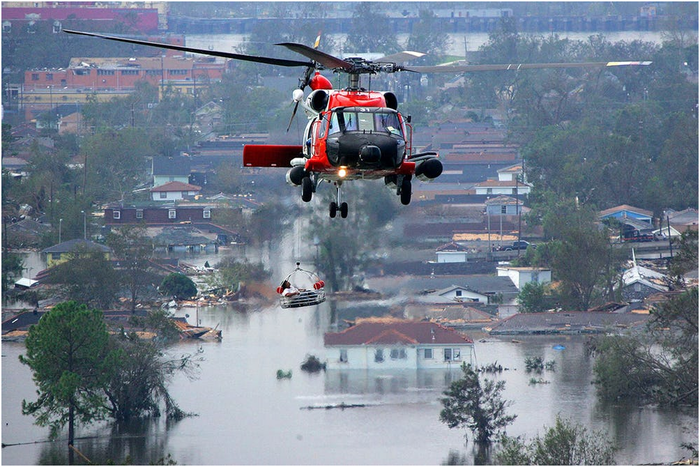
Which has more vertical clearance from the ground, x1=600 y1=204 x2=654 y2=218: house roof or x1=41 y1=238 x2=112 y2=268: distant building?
x1=600 y1=204 x2=654 y2=218: house roof

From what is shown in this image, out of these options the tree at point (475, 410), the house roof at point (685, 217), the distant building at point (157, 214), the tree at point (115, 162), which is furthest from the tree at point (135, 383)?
the house roof at point (685, 217)

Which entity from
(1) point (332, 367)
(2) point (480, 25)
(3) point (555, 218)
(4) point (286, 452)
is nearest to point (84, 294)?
(1) point (332, 367)

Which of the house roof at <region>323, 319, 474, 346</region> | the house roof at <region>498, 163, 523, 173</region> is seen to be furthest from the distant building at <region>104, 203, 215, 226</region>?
the house roof at <region>323, 319, 474, 346</region>

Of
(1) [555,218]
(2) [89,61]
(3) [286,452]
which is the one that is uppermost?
(2) [89,61]

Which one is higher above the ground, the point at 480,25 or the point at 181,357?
the point at 480,25

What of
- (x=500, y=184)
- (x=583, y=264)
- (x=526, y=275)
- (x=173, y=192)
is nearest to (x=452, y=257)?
(x=526, y=275)

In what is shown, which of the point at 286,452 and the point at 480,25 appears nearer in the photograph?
the point at 286,452

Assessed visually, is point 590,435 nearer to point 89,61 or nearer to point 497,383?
point 497,383

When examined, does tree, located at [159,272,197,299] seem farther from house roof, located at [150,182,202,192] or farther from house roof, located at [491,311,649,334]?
house roof, located at [150,182,202,192]
